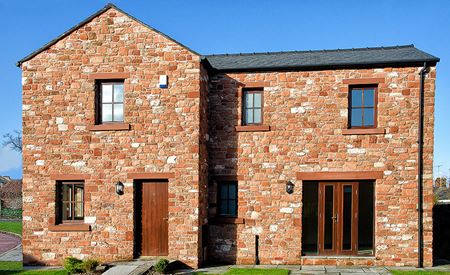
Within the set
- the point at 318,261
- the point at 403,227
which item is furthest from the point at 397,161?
the point at 318,261

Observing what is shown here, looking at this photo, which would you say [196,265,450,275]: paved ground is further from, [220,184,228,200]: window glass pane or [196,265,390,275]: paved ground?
[220,184,228,200]: window glass pane

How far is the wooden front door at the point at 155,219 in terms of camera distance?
11.7 meters

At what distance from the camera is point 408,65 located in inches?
464

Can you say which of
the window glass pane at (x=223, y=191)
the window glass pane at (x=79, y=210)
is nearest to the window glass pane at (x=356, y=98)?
the window glass pane at (x=223, y=191)

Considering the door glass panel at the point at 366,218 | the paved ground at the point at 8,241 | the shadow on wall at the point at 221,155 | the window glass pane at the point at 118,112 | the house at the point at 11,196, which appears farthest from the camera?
the house at the point at 11,196

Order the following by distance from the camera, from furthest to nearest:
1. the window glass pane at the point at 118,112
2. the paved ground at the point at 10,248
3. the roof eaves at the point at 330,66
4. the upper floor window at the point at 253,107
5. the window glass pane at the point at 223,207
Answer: the paved ground at the point at 10,248 → the window glass pane at the point at 223,207 → the upper floor window at the point at 253,107 → the window glass pane at the point at 118,112 → the roof eaves at the point at 330,66

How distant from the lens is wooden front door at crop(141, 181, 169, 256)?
1173cm

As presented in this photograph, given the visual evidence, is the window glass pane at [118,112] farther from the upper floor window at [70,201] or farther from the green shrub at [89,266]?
the green shrub at [89,266]

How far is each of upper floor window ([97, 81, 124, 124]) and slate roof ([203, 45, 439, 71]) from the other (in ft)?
9.46

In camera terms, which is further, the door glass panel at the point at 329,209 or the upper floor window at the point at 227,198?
the upper floor window at the point at 227,198

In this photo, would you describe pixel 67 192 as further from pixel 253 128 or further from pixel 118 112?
pixel 253 128

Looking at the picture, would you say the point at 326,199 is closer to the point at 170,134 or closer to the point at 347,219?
the point at 347,219

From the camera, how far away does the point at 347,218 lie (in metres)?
12.0

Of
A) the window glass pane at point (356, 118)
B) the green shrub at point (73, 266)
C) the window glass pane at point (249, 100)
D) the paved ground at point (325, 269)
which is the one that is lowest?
the paved ground at point (325, 269)
